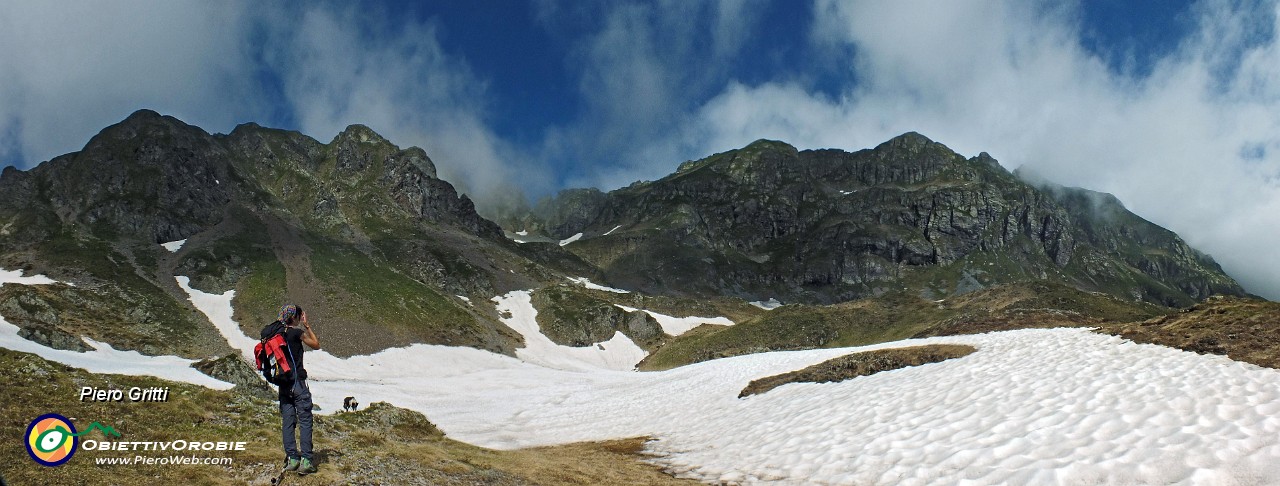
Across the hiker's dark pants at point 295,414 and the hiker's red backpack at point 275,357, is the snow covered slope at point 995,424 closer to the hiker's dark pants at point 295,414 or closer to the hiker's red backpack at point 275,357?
the hiker's dark pants at point 295,414

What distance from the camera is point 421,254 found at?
180 meters

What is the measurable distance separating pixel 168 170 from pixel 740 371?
701 ft

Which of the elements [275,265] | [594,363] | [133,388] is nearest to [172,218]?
[275,265]

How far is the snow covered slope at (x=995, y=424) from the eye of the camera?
11523mm

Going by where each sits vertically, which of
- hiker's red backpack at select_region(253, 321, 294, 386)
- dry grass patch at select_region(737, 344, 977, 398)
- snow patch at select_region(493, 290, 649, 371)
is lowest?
dry grass patch at select_region(737, 344, 977, 398)

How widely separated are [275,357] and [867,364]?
27.3 m

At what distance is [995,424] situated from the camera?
15.7m

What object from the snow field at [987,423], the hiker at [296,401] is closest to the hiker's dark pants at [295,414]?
the hiker at [296,401]

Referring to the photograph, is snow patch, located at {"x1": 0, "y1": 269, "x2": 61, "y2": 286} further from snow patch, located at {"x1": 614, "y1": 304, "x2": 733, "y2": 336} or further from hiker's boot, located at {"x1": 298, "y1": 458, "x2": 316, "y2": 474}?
hiker's boot, located at {"x1": 298, "y1": 458, "x2": 316, "y2": 474}

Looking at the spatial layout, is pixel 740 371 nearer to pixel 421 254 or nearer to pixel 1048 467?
pixel 1048 467

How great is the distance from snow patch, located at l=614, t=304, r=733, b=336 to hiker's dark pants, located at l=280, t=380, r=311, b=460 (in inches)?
6301

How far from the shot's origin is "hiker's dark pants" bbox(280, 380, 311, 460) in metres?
11.4

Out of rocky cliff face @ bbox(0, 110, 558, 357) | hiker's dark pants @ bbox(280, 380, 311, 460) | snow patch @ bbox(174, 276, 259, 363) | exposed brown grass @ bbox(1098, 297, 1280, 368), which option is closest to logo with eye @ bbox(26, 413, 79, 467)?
hiker's dark pants @ bbox(280, 380, 311, 460)

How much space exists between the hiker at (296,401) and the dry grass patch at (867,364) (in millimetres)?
24421
